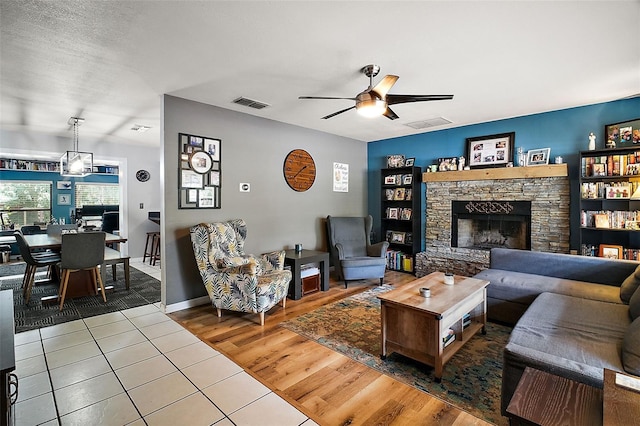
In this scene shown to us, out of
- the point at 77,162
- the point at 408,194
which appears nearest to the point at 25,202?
the point at 77,162

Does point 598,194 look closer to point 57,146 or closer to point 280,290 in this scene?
point 280,290

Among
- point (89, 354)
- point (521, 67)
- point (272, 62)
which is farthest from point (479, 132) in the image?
point (89, 354)

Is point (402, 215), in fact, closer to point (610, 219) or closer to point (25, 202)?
point (610, 219)

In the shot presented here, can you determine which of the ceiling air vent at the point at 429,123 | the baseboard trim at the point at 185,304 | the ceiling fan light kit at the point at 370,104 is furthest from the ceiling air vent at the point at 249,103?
the baseboard trim at the point at 185,304

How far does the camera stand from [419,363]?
8.13 feet

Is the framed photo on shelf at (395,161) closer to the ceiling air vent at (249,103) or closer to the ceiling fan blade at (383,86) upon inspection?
the ceiling air vent at (249,103)

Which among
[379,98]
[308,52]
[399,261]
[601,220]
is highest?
[308,52]

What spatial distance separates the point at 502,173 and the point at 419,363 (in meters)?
3.36

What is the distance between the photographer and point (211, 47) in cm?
248

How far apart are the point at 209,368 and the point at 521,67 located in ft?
12.5

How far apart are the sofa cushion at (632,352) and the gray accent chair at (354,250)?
3.03m

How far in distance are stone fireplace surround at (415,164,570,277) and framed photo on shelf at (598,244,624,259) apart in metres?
0.41

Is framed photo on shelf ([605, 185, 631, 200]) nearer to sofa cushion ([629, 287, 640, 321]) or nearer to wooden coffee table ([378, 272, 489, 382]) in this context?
sofa cushion ([629, 287, 640, 321])

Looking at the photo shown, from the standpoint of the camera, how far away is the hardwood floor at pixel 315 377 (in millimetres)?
1871
